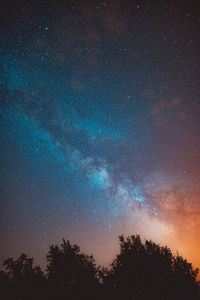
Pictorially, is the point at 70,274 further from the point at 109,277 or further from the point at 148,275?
the point at 148,275

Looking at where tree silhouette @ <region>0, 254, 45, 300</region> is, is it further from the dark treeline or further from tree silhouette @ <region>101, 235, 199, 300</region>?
tree silhouette @ <region>101, 235, 199, 300</region>

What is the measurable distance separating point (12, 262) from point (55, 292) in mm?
5880

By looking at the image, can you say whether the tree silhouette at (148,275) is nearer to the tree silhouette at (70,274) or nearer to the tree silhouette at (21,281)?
the tree silhouette at (70,274)

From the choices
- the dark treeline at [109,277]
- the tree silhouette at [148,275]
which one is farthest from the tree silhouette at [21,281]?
the tree silhouette at [148,275]

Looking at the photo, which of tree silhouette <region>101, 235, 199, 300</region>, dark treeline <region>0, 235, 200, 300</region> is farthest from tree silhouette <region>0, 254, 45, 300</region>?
tree silhouette <region>101, 235, 199, 300</region>

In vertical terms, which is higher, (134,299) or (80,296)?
(134,299)

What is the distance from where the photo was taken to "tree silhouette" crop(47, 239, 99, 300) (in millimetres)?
18453

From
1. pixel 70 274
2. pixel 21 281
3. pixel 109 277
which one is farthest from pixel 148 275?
pixel 21 281

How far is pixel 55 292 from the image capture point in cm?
1875

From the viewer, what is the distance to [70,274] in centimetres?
1977

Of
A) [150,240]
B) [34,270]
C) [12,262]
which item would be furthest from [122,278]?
[12,262]

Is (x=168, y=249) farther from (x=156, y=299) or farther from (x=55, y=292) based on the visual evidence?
(x=55, y=292)

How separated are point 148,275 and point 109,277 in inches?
192

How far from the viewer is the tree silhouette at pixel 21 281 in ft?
61.9
